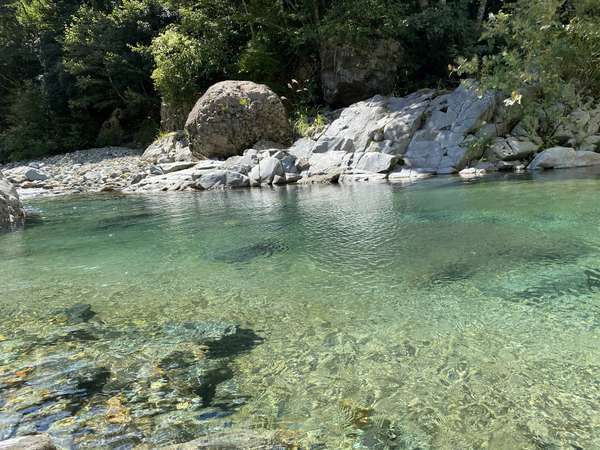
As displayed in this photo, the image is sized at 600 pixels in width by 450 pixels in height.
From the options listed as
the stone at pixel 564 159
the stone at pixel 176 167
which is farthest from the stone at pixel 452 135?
the stone at pixel 176 167

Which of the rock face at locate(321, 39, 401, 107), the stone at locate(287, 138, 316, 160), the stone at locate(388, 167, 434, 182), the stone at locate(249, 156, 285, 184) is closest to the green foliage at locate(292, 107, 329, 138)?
the stone at locate(287, 138, 316, 160)

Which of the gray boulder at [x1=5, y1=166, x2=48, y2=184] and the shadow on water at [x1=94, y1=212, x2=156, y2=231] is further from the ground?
the gray boulder at [x1=5, y1=166, x2=48, y2=184]

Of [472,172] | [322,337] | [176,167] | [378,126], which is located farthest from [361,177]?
[322,337]

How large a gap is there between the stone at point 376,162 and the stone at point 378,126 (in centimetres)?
43

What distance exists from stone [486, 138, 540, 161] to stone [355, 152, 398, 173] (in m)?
2.80

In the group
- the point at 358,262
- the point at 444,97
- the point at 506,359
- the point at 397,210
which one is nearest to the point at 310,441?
the point at 506,359

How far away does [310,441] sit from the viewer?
2.09 meters

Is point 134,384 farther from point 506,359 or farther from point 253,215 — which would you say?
point 253,215

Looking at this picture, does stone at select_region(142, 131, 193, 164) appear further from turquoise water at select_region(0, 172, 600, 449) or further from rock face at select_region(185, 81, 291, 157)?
turquoise water at select_region(0, 172, 600, 449)

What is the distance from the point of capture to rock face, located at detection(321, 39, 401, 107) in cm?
1833

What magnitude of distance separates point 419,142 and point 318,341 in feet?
40.7

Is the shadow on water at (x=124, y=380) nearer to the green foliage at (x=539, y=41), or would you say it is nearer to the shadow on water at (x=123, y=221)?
the shadow on water at (x=123, y=221)

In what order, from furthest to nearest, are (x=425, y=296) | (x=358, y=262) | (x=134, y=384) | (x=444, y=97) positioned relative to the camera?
1. (x=444, y=97)
2. (x=358, y=262)
3. (x=425, y=296)
4. (x=134, y=384)

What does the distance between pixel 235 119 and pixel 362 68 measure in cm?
570
